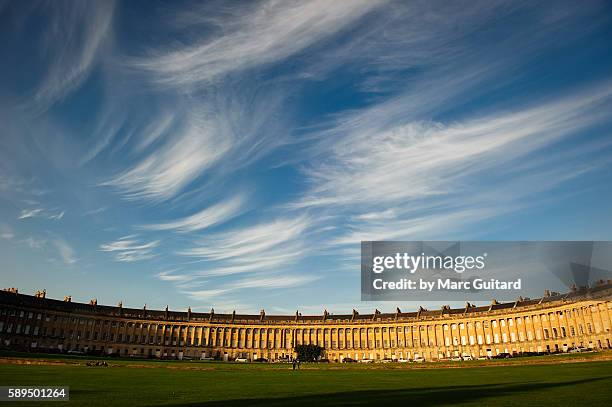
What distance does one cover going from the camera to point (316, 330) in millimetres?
120375

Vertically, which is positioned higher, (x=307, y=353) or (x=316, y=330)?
(x=316, y=330)

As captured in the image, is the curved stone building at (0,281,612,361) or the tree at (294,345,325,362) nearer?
the curved stone building at (0,281,612,361)

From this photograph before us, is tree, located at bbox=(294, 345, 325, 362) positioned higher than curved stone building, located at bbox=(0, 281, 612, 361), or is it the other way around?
curved stone building, located at bbox=(0, 281, 612, 361)

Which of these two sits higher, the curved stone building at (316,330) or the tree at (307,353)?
the curved stone building at (316,330)

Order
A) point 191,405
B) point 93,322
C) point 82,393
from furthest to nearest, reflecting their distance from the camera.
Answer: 1. point 93,322
2. point 82,393
3. point 191,405

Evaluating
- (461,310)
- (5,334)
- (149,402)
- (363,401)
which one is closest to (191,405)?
(149,402)

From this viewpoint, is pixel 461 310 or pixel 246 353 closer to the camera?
pixel 461 310

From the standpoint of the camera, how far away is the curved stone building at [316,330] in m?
87.4

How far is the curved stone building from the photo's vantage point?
8744cm

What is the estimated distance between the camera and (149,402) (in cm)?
1428

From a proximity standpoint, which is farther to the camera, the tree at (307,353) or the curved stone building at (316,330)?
the tree at (307,353)

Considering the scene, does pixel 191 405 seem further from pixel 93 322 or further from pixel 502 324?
pixel 93 322

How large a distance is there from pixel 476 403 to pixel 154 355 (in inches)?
4473

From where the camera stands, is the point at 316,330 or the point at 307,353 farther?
the point at 316,330
